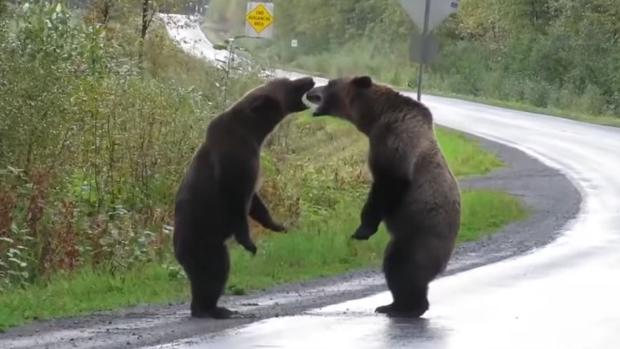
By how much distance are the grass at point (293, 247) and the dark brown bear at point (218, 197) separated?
174cm

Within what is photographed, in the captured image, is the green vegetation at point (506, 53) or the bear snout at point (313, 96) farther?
the green vegetation at point (506, 53)

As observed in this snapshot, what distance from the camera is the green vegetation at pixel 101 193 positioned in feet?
48.8

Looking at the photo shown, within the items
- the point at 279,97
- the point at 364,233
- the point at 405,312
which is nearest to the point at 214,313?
the point at 364,233

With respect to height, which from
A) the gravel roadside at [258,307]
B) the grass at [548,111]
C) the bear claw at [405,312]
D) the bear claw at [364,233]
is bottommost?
the grass at [548,111]

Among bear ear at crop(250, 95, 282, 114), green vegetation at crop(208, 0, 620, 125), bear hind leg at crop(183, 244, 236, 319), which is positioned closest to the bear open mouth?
bear ear at crop(250, 95, 282, 114)

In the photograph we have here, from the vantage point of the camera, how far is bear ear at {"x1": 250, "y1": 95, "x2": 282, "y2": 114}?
11.3 meters

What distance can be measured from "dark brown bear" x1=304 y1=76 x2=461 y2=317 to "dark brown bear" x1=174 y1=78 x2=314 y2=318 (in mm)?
903

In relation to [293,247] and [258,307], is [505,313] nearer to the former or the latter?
[258,307]

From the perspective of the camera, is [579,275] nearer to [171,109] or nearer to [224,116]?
[224,116]

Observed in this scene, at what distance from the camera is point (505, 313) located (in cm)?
1199

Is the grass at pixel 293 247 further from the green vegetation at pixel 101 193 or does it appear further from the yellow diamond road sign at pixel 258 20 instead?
the yellow diamond road sign at pixel 258 20

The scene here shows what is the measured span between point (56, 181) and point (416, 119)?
23.0 feet

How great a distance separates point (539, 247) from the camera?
60.0 ft

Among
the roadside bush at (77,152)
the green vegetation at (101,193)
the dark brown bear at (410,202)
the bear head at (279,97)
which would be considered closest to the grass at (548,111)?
the green vegetation at (101,193)
